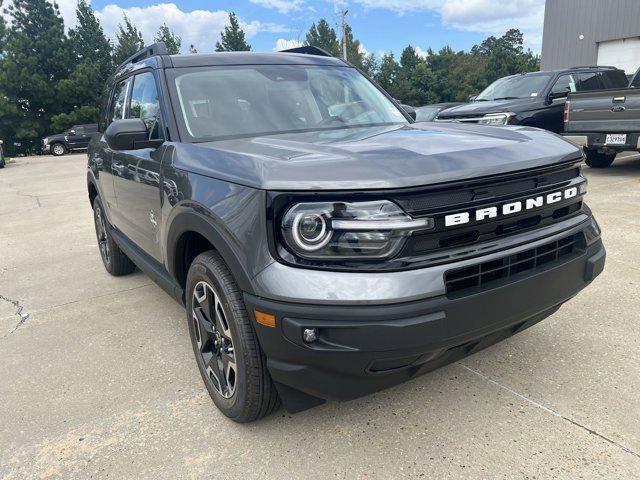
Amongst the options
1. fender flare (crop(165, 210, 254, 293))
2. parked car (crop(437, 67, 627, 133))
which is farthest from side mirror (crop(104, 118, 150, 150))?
parked car (crop(437, 67, 627, 133))

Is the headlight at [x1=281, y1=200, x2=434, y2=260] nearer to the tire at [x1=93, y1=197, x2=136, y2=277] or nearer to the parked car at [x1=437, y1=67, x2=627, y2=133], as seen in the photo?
the tire at [x1=93, y1=197, x2=136, y2=277]

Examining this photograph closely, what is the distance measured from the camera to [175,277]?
9.14ft

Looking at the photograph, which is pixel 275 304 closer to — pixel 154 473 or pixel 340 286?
pixel 340 286

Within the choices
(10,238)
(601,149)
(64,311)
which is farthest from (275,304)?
(601,149)

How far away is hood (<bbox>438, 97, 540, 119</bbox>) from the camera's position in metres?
8.68

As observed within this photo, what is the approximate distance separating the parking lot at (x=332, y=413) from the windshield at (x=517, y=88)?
6514 mm

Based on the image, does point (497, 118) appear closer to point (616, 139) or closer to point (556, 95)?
point (556, 95)

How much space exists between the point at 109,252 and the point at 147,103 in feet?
6.71

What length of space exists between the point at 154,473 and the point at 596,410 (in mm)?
2057

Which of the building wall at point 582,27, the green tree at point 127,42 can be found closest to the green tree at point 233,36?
the green tree at point 127,42

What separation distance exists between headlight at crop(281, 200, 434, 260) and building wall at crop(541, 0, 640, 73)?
1205 inches

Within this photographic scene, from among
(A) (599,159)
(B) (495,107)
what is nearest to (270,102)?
(B) (495,107)

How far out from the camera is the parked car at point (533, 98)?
8664 mm

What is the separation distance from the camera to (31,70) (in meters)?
33.6
